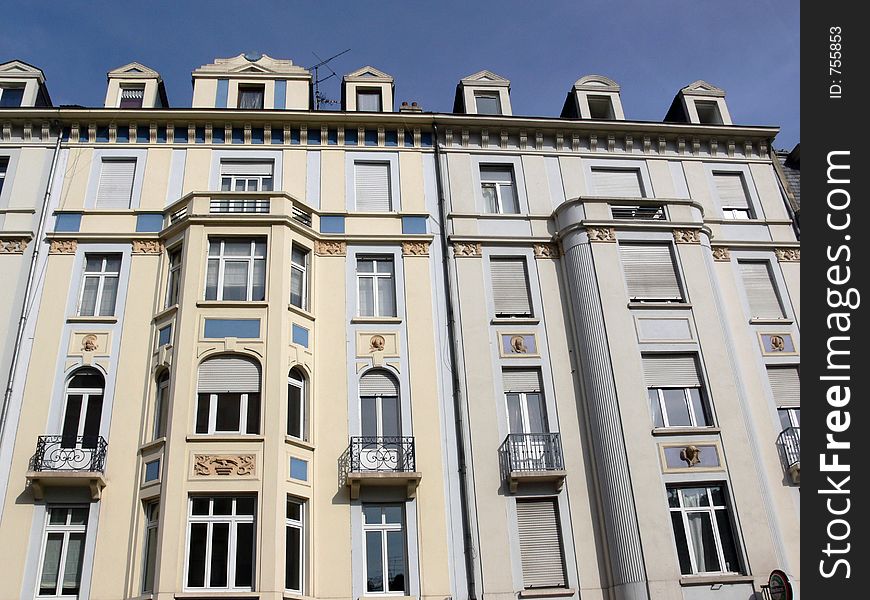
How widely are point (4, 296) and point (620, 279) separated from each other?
53.1ft

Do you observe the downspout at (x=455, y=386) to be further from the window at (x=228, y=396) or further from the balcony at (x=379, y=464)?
the window at (x=228, y=396)

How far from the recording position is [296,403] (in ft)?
67.2

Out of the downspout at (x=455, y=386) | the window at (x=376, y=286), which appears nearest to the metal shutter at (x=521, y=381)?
the downspout at (x=455, y=386)

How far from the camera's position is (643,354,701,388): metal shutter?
71.0ft

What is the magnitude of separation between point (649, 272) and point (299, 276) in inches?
379

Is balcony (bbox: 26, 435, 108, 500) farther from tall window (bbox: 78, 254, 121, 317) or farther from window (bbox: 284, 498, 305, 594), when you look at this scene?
window (bbox: 284, 498, 305, 594)

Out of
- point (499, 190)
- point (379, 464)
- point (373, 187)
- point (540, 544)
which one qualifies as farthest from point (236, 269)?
point (540, 544)

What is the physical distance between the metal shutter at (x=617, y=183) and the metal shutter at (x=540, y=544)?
33.2ft

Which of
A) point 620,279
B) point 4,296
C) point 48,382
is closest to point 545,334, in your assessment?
point 620,279

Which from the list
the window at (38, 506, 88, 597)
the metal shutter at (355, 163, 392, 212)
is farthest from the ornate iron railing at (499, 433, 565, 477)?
the window at (38, 506, 88, 597)

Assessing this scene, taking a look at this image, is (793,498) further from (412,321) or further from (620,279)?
(412,321)

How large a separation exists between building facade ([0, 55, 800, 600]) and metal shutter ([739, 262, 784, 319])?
0.34 ft

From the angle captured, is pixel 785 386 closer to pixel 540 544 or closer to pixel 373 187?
pixel 540 544

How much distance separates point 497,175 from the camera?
25.6 metres
